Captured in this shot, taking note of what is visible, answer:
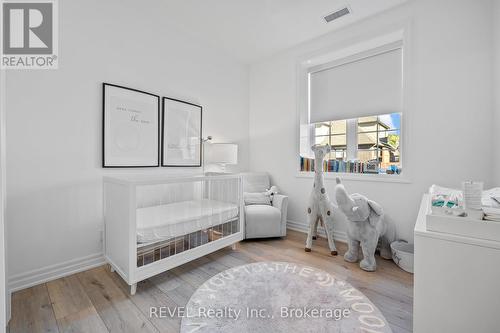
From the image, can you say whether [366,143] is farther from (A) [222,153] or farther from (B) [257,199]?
(A) [222,153]

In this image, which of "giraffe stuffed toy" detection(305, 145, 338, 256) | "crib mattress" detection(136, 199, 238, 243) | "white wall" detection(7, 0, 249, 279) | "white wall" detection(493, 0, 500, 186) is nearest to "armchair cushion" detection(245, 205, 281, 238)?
"crib mattress" detection(136, 199, 238, 243)

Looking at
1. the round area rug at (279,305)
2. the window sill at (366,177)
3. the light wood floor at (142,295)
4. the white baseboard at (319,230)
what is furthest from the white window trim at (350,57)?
the round area rug at (279,305)

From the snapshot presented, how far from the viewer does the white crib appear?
1.60 meters

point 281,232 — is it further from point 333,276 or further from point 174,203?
point 174,203

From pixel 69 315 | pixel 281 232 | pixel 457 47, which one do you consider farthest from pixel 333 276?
pixel 457 47

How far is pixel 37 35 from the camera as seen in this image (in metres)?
1.73

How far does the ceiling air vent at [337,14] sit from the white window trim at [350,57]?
34cm

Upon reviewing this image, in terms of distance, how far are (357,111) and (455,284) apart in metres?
2.22

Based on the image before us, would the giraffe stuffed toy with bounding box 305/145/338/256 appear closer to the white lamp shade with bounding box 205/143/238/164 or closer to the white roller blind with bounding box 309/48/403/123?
the white roller blind with bounding box 309/48/403/123

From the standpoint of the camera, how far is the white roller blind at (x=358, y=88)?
2.45 meters

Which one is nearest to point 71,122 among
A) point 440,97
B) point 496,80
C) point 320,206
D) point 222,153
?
point 222,153

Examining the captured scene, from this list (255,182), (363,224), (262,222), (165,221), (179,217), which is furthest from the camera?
(255,182)

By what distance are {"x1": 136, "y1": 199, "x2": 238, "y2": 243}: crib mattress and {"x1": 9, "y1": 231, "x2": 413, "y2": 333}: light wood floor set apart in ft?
1.25

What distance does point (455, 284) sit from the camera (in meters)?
0.86
